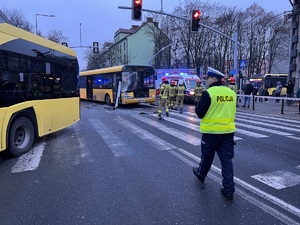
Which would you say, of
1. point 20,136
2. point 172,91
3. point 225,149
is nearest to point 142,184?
point 225,149

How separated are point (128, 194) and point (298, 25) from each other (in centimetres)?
2257

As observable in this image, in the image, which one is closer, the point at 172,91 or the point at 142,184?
the point at 142,184

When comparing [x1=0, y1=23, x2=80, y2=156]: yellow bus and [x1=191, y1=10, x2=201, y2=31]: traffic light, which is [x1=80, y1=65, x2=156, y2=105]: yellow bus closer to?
[x1=191, y1=10, x2=201, y2=31]: traffic light

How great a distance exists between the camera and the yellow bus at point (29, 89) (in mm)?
5922

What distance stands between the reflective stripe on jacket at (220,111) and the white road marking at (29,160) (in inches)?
144

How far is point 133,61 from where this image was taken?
62.0 meters

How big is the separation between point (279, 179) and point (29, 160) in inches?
199

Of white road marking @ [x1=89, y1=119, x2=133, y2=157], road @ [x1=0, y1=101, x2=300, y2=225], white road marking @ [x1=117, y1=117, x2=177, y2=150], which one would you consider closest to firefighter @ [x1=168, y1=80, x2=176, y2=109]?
white road marking @ [x1=117, y1=117, x2=177, y2=150]

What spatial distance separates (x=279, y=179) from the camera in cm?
481

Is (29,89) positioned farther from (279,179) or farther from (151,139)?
(279,179)

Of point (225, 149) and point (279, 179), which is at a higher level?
point (225, 149)

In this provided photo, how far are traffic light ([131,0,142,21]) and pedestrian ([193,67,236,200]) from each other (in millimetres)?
12768

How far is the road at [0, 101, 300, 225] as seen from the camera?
140 inches

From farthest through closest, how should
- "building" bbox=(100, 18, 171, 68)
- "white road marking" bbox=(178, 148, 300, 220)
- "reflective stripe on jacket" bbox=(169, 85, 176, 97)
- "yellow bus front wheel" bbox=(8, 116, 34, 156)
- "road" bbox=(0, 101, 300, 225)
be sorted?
1. "building" bbox=(100, 18, 171, 68)
2. "reflective stripe on jacket" bbox=(169, 85, 176, 97)
3. "yellow bus front wheel" bbox=(8, 116, 34, 156)
4. "white road marking" bbox=(178, 148, 300, 220)
5. "road" bbox=(0, 101, 300, 225)
